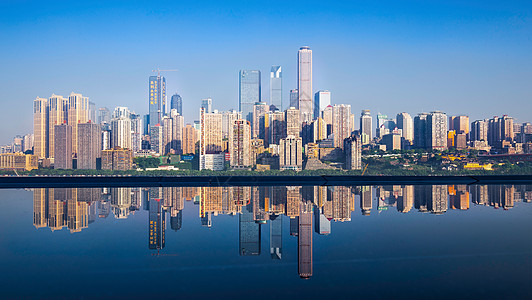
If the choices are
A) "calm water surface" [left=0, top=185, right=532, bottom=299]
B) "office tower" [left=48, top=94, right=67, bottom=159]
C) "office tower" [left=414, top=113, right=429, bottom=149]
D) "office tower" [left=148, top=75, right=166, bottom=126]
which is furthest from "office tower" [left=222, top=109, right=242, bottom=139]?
"office tower" [left=148, top=75, right=166, bottom=126]

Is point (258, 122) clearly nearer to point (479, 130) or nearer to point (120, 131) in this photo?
point (120, 131)

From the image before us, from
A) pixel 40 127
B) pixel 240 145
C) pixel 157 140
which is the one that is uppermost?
pixel 40 127

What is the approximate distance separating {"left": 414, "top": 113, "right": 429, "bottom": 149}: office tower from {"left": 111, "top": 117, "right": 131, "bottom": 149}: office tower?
177ft

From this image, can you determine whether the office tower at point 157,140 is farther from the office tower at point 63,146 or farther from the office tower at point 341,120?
the office tower at point 341,120

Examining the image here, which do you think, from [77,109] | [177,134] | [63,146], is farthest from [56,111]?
[177,134]

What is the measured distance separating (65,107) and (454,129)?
75.0m

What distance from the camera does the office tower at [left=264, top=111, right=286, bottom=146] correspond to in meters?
69.3

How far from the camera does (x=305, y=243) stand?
6141mm

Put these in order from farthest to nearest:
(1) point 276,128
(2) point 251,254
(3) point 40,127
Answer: (1) point 276,128, (3) point 40,127, (2) point 251,254

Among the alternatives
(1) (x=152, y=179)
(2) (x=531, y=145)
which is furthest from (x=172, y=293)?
(2) (x=531, y=145)

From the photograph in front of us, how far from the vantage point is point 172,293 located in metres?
3.94

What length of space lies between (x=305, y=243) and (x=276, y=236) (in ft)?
2.81

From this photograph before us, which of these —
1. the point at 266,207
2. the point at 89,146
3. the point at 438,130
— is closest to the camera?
the point at 266,207

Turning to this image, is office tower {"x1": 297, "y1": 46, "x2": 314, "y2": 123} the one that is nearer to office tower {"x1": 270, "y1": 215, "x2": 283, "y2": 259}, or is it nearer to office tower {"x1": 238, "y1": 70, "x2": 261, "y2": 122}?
office tower {"x1": 238, "y1": 70, "x2": 261, "y2": 122}
